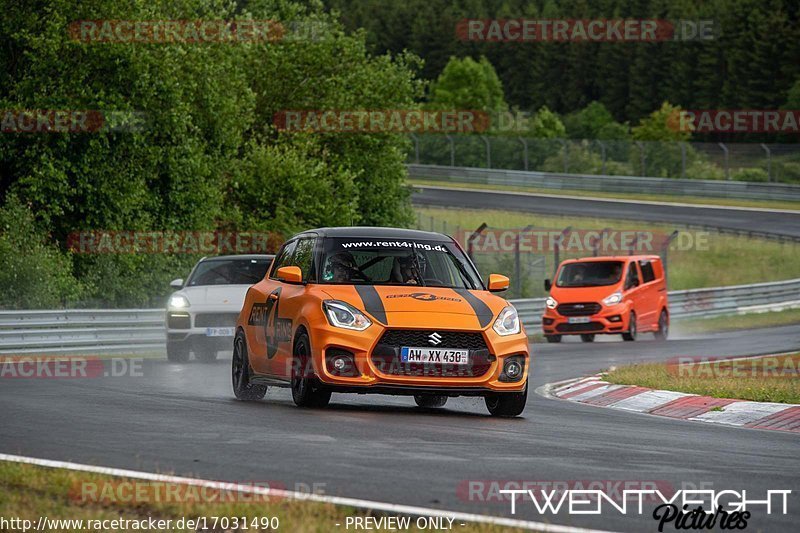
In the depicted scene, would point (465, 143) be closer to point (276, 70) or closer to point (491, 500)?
point (276, 70)

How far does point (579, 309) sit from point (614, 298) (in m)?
0.84

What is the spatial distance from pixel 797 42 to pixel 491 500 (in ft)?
359

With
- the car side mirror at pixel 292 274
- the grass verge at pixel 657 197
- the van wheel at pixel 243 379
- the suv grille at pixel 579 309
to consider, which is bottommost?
the suv grille at pixel 579 309

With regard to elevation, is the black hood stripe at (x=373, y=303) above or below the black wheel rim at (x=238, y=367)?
above

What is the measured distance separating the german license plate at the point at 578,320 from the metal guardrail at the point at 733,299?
7595 mm

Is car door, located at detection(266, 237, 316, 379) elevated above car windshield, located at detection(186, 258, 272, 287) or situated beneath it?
elevated above

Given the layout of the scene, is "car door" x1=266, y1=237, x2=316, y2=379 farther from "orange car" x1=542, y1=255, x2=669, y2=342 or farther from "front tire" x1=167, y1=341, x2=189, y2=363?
"orange car" x1=542, y1=255, x2=669, y2=342

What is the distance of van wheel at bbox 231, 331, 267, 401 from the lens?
1353 centimetres

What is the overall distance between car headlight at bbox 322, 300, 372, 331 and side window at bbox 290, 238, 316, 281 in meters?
0.94

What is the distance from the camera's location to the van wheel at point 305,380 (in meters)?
11.8

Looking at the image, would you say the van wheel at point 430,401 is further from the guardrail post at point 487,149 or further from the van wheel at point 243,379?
the guardrail post at point 487,149

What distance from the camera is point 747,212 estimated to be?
181 feet

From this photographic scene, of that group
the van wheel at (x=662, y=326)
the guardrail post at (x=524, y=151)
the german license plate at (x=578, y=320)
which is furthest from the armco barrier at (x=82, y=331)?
the guardrail post at (x=524, y=151)

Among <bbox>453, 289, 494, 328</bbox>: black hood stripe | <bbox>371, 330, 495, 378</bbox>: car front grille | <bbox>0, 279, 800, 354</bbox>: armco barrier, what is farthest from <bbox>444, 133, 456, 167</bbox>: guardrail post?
<bbox>371, 330, 495, 378</bbox>: car front grille
